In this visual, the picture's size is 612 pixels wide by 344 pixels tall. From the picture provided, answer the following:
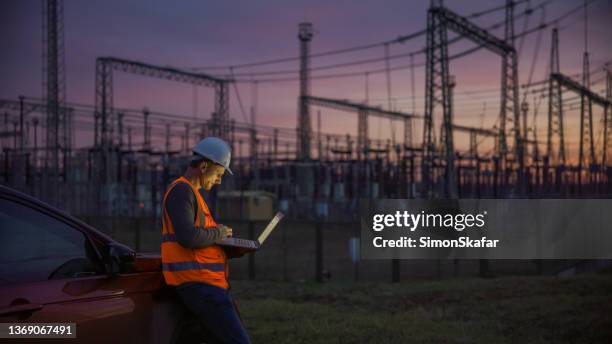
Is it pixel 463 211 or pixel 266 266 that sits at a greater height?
pixel 463 211

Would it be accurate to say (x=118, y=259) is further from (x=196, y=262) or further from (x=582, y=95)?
(x=582, y=95)

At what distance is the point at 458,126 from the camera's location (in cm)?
5456

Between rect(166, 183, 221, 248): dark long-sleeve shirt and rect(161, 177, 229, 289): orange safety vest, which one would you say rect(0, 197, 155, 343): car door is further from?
rect(166, 183, 221, 248): dark long-sleeve shirt

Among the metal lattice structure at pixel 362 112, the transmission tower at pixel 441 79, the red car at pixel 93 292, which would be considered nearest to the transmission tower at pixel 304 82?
the metal lattice structure at pixel 362 112

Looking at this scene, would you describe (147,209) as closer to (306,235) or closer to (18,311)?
Result: (306,235)

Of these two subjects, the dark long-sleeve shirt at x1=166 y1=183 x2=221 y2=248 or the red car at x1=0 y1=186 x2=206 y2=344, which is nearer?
the red car at x1=0 y1=186 x2=206 y2=344

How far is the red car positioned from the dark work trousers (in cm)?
33

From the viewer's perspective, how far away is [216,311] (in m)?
3.93

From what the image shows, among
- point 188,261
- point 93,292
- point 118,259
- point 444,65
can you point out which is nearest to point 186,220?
point 188,261

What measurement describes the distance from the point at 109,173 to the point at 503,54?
16.0m

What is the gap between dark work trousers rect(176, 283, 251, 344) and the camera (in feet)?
12.9

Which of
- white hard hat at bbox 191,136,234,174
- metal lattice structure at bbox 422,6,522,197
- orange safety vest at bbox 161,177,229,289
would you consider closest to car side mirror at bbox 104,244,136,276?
orange safety vest at bbox 161,177,229,289

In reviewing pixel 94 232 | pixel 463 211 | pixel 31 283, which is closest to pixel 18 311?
pixel 31 283

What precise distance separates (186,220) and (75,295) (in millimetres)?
709
